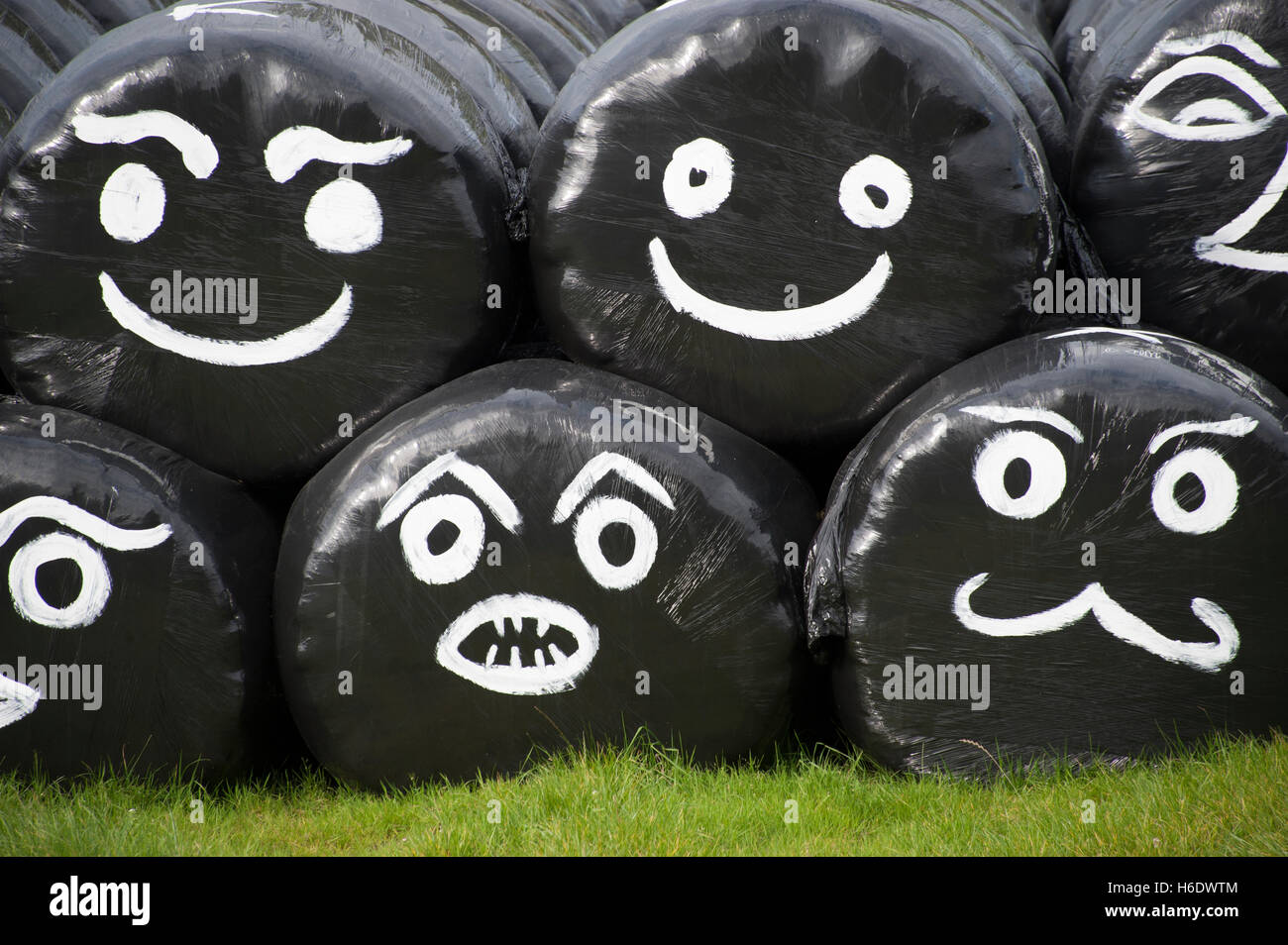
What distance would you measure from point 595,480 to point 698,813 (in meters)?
0.71

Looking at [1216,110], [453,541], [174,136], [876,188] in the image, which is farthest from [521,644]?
[1216,110]

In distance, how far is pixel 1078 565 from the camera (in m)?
2.61

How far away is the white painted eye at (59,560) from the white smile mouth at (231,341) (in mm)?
473

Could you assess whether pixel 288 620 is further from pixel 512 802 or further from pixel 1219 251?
pixel 1219 251

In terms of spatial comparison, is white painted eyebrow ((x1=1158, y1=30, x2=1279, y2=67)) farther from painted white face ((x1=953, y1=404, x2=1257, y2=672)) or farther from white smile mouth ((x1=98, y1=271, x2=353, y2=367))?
white smile mouth ((x1=98, y1=271, x2=353, y2=367))

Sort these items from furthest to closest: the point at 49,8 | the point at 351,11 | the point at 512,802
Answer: the point at 49,8 → the point at 351,11 → the point at 512,802

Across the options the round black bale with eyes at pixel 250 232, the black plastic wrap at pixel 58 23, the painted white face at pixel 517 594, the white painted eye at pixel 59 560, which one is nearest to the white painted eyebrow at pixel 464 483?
the painted white face at pixel 517 594

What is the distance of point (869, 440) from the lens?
2.78 metres

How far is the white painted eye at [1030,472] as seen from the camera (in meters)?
2.62

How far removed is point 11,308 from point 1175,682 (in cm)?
262

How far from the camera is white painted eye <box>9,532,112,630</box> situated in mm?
2807

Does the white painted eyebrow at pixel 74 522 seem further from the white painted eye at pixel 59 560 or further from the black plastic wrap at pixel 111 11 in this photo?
the black plastic wrap at pixel 111 11

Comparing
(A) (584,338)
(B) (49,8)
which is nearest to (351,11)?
(A) (584,338)

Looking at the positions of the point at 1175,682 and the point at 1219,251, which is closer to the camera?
the point at 1175,682
